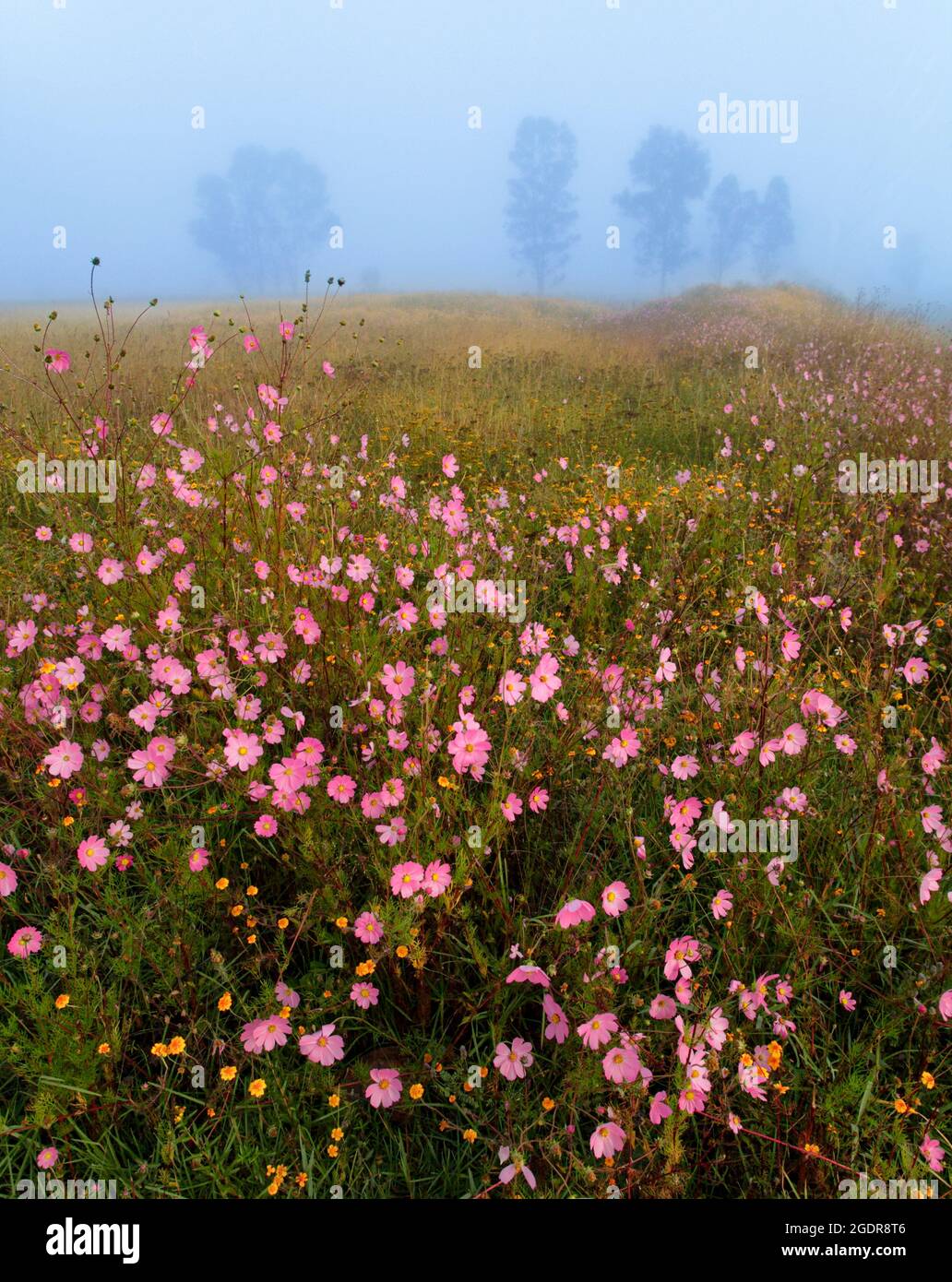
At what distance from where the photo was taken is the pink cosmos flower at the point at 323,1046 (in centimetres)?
151

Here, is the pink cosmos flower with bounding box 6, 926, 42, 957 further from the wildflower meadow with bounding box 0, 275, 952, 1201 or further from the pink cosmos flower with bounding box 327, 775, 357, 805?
the pink cosmos flower with bounding box 327, 775, 357, 805

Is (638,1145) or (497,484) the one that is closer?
(638,1145)

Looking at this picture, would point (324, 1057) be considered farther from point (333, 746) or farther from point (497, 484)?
point (497, 484)

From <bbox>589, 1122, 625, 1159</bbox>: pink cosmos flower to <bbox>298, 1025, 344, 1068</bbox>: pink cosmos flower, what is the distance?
1.80 feet

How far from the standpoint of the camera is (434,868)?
1604mm

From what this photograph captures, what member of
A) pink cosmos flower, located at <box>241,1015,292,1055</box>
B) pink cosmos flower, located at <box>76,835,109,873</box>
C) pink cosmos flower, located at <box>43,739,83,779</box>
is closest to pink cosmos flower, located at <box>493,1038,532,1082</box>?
pink cosmos flower, located at <box>241,1015,292,1055</box>

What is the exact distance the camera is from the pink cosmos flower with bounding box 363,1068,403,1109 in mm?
1521

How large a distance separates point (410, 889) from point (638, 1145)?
2.17 feet

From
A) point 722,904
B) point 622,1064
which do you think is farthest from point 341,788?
point 722,904

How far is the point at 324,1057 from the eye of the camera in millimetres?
1519

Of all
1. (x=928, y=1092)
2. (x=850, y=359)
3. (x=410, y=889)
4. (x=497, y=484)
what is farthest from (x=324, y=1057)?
(x=850, y=359)

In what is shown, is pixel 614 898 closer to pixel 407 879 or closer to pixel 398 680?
pixel 407 879
